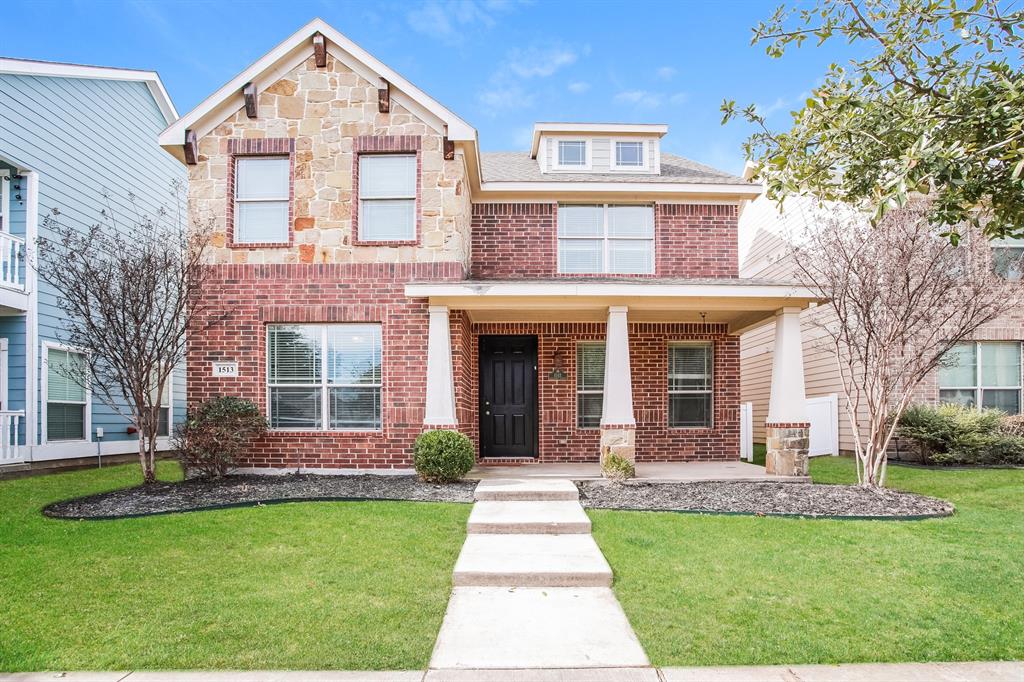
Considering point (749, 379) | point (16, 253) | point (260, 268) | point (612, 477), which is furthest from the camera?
point (749, 379)

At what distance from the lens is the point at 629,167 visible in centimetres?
1290

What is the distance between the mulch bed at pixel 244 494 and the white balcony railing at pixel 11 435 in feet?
11.3

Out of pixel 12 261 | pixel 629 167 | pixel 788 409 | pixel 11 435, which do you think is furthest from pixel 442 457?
pixel 12 261

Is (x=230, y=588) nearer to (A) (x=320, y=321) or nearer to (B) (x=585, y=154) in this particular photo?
(A) (x=320, y=321)

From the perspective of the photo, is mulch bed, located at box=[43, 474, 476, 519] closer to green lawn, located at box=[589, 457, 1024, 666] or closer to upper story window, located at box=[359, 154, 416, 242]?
green lawn, located at box=[589, 457, 1024, 666]

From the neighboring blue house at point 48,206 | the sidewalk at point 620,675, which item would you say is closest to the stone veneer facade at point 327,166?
the neighboring blue house at point 48,206

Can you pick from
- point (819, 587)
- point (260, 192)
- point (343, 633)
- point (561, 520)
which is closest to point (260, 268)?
point (260, 192)

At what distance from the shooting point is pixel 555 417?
476 inches

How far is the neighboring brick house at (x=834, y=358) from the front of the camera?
13055 millimetres

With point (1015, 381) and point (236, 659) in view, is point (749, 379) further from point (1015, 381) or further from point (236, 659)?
point (236, 659)

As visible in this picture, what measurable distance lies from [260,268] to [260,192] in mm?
1252

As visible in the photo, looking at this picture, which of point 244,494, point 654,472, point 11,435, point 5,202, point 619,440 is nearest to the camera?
point 244,494

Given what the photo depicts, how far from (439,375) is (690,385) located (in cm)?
522

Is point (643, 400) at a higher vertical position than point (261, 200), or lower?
lower
